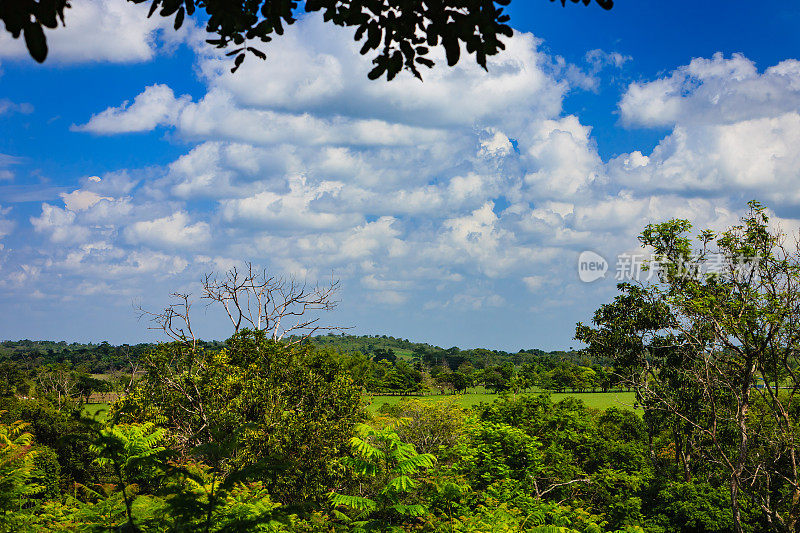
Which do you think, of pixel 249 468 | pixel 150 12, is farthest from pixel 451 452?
pixel 150 12

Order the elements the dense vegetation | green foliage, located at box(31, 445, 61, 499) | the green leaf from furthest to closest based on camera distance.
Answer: green foliage, located at box(31, 445, 61, 499) < the dense vegetation < the green leaf

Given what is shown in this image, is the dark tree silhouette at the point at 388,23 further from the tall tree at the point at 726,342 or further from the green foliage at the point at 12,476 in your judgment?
the tall tree at the point at 726,342

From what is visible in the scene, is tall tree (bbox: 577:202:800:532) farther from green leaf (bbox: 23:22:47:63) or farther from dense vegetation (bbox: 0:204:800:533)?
green leaf (bbox: 23:22:47:63)

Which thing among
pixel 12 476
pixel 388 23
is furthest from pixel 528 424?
pixel 388 23

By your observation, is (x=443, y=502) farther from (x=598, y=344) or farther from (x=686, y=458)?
(x=686, y=458)

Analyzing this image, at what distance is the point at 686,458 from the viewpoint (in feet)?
88.0

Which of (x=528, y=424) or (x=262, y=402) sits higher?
(x=262, y=402)

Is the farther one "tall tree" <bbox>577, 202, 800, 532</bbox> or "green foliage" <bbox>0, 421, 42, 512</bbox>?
"tall tree" <bbox>577, 202, 800, 532</bbox>

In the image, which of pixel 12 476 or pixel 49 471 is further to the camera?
pixel 49 471

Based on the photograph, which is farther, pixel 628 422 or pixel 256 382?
pixel 628 422

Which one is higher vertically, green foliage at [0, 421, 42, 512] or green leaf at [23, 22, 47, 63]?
green leaf at [23, 22, 47, 63]

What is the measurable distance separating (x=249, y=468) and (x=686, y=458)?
27.6 m

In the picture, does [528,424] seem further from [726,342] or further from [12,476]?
[12,476]

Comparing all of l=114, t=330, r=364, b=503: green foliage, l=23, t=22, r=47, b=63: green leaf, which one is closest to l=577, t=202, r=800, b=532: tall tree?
l=114, t=330, r=364, b=503: green foliage
